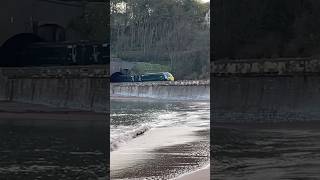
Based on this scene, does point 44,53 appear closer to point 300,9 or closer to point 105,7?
point 105,7

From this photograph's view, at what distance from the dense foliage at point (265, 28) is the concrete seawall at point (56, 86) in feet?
5.00

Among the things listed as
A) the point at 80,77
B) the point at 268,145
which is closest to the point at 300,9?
the point at 268,145

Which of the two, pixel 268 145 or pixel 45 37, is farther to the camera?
pixel 45 37

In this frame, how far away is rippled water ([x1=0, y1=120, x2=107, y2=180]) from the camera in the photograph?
18.1 ft

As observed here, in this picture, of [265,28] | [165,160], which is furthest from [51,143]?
[165,160]

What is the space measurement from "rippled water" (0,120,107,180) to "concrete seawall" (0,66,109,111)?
0.99ft

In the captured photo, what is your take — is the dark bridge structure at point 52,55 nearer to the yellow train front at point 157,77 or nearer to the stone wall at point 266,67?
the stone wall at point 266,67

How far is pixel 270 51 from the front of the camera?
18.3ft

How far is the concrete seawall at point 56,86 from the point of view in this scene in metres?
5.91

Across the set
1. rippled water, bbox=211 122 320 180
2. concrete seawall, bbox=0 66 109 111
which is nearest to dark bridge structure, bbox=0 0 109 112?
concrete seawall, bbox=0 66 109 111

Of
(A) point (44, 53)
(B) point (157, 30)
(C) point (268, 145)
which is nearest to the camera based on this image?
(C) point (268, 145)

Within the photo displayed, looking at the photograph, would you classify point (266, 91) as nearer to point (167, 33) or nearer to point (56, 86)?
point (56, 86)

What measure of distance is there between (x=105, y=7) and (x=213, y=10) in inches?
52.4

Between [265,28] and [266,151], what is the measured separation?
1.44 metres
